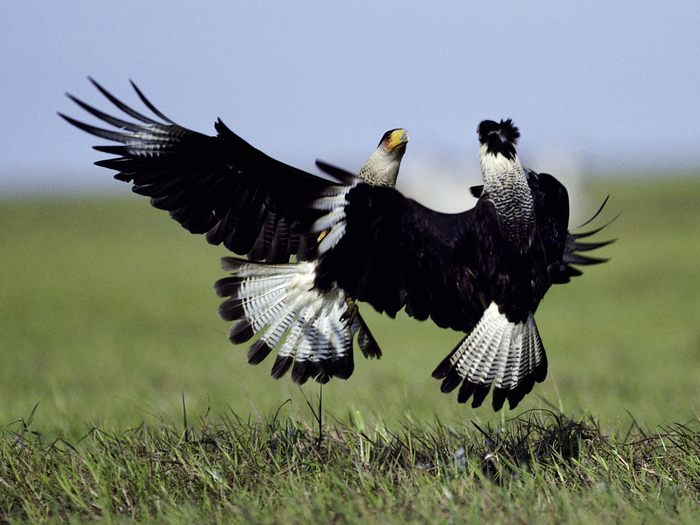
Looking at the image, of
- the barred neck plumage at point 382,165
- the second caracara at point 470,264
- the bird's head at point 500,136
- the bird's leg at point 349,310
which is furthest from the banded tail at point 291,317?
the bird's head at point 500,136

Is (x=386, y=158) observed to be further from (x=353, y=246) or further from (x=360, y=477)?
(x=360, y=477)

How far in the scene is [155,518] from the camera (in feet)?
12.4

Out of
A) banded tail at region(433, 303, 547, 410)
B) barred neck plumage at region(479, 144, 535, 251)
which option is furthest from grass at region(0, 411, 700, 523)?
barred neck plumage at region(479, 144, 535, 251)

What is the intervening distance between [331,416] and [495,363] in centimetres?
89

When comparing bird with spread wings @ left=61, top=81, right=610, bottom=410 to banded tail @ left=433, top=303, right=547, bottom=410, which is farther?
banded tail @ left=433, top=303, right=547, bottom=410

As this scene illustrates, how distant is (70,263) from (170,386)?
15.4 meters

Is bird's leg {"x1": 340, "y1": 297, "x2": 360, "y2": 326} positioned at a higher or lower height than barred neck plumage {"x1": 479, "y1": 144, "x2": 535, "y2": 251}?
lower

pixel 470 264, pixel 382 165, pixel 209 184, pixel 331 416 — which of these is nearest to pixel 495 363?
pixel 470 264

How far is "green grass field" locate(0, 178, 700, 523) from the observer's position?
381 centimetres

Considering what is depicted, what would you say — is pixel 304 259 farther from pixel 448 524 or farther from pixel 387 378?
pixel 387 378

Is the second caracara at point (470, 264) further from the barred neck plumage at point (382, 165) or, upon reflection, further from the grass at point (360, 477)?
the barred neck plumage at point (382, 165)

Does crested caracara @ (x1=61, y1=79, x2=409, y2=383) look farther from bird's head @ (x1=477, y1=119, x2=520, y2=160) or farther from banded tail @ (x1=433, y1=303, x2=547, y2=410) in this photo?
bird's head @ (x1=477, y1=119, x2=520, y2=160)

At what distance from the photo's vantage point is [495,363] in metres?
4.53

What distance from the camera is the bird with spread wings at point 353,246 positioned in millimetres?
4414
